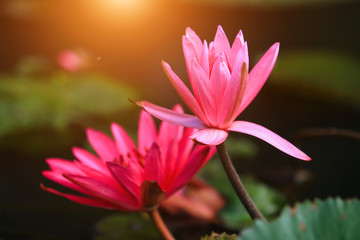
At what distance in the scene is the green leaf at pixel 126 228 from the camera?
891 millimetres

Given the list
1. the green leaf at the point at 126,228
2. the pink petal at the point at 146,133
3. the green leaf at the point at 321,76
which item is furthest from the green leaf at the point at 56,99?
the pink petal at the point at 146,133

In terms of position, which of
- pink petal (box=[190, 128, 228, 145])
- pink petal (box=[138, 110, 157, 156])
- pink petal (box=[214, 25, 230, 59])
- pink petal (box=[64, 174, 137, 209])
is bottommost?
pink petal (box=[64, 174, 137, 209])

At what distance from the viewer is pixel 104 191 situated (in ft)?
1.40

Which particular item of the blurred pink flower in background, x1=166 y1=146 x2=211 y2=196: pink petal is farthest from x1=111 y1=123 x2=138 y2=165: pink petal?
the blurred pink flower in background

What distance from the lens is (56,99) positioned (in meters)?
1.62

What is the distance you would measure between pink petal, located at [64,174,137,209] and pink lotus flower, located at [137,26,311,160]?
111 millimetres

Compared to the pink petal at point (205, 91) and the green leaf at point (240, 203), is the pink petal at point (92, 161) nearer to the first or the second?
the pink petal at point (205, 91)

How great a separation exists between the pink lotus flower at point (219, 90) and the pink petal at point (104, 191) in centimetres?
11

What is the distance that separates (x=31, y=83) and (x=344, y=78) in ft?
5.01

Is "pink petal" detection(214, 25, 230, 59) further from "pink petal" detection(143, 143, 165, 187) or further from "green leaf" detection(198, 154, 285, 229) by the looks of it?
"green leaf" detection(198, 154, 285, 229)

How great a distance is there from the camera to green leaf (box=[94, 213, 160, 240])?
0.89 meters

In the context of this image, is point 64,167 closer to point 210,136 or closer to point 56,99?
point 210,136

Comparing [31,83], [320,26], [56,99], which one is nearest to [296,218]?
[56,99]

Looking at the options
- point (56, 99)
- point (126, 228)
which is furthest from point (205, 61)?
point (56, 99)
